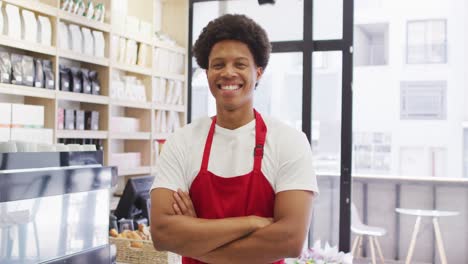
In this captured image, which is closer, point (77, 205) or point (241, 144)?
point (241, 144)

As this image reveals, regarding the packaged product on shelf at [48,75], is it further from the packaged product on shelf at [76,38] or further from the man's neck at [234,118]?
the man's neck at [234,118]

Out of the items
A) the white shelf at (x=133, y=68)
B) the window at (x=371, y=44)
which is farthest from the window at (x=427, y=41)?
the white shelf at (x=133, y=68)

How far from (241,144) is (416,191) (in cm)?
542

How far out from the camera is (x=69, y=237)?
2.24 m

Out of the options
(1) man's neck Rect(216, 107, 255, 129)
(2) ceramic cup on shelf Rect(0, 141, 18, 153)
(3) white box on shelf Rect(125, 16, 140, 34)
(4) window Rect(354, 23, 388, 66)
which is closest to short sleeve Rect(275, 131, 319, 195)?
(1) man's neck Rect(216, 107, 255, 129)

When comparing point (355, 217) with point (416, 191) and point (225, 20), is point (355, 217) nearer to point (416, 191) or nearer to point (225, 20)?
point (416, 191)

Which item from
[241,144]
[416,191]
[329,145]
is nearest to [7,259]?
[241,144]

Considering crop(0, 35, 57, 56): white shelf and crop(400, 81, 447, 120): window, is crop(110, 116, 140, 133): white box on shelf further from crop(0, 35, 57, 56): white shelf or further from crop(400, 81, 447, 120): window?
crop(400, 81, 447, 120): window

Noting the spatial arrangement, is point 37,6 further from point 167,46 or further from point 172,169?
point 172,169

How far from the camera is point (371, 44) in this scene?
14656 millimetres

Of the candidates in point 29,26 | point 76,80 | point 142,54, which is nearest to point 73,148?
point 29,26

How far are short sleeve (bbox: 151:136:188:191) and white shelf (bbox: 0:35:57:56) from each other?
2431mm

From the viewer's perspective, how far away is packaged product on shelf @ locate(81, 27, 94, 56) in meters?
4.23

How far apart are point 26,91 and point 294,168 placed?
2801mm
